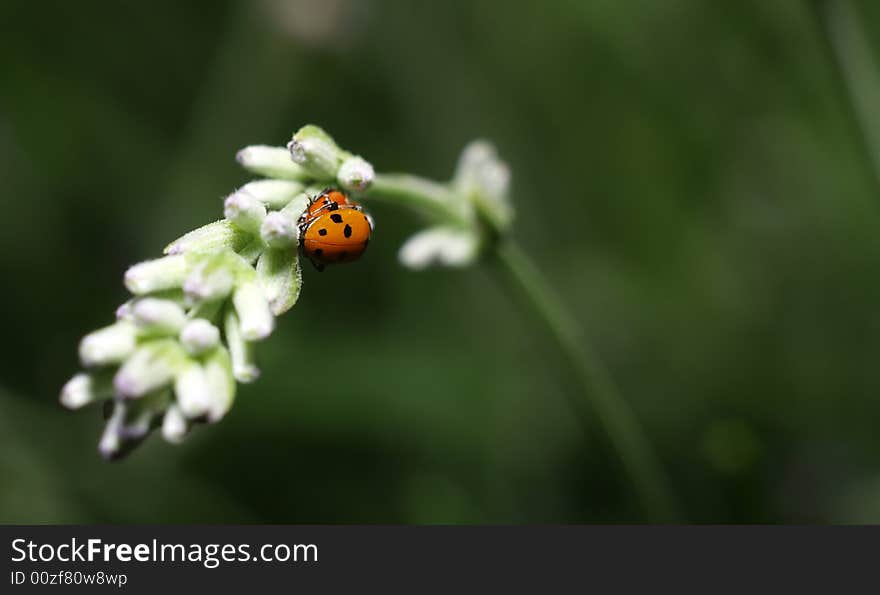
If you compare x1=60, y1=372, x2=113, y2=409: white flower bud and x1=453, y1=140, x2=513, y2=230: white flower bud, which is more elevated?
x1=453, y1=140, x2=513, y2=230: white flower bud

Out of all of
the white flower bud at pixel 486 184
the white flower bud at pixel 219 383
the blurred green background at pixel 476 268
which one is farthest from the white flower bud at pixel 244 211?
the blurred green background at pixel 476 268

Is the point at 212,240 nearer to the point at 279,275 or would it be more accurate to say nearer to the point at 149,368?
the point at 279,275

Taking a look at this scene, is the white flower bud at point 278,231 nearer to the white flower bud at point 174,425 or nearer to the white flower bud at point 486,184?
the white flower bud at point 174,425

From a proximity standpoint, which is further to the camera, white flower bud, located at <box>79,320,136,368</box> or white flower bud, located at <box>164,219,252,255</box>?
white flower bud, located at <box>164,219,252,255</box>

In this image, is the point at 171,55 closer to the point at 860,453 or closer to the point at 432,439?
the point at 432,439

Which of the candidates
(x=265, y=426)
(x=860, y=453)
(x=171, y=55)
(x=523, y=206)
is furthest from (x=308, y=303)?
(x=860, y=453)

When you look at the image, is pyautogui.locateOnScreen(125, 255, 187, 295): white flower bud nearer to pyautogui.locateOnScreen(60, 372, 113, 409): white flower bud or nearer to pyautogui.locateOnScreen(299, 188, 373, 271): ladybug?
pyautogui.locateOnScreen(60, 372, 113, 409): white flower bud

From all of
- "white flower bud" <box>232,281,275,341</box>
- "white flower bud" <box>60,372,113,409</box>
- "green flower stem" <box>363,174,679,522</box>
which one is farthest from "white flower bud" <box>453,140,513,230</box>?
"white flower bud" <box>60,372,113,409</box>
